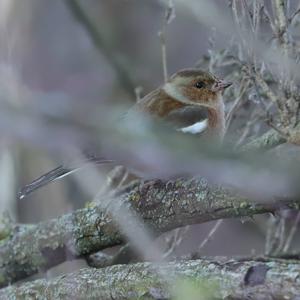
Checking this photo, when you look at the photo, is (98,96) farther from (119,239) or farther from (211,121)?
(119,239)

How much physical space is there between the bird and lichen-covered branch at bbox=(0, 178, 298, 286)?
0.78ft

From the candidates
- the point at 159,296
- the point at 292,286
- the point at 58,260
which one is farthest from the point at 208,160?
the point at 58,260

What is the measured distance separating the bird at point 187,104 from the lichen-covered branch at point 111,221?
239 mm

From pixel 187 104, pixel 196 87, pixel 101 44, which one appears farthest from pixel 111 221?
pixel 101 44

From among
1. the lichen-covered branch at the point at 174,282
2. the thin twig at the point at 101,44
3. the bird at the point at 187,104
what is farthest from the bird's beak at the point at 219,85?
the thin twig at the point at 101,44

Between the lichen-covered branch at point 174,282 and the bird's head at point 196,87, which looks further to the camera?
the bird's head at point 196,87

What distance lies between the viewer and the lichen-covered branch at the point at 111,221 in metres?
2.73

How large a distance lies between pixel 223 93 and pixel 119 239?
4.41 ft

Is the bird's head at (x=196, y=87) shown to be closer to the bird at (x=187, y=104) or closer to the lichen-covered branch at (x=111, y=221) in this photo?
the bird at (x=187, y=104)

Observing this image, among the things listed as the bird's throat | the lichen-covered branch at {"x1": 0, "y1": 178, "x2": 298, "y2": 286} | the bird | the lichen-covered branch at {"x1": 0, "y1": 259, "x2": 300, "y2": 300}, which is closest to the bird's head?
the bird

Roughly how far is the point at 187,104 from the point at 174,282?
1882mm

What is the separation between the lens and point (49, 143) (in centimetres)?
93

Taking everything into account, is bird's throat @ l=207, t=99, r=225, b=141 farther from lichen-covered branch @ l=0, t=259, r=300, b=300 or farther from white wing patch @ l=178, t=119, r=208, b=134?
lichen-covered branch @ l=0, t=259, r=300, b=300

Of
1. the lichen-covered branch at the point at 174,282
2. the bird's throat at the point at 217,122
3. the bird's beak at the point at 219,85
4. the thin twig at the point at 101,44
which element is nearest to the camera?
the lichen-covered branch at the point at 174,282
